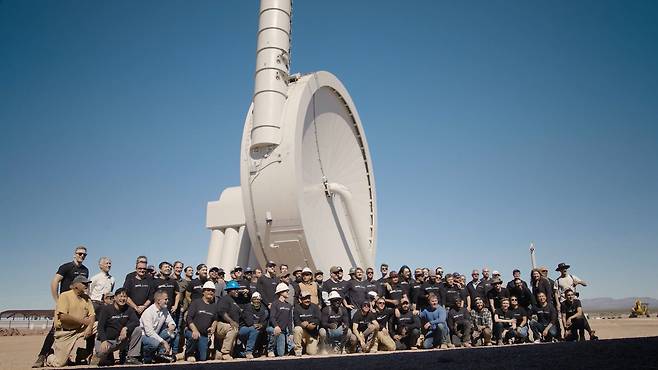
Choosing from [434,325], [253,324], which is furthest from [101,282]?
[434,325]

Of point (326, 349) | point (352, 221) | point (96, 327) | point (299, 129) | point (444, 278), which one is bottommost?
point (326, 349)

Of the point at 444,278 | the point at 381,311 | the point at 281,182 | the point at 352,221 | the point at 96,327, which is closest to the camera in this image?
the point at 96,327

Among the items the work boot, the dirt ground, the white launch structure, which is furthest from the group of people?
the white launch structure

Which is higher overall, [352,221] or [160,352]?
[352,221]

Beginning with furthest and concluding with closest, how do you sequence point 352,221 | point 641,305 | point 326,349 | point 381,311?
point 641,305, point 352,221, point 381,311, point 326,349

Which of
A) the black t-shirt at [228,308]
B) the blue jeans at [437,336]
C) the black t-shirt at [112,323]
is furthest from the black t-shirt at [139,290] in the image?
the blue jeans at [437,336]

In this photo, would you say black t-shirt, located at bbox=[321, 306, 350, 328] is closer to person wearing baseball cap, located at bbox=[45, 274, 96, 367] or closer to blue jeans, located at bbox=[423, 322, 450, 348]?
blue jeans, located at bbox=[423, 322, 450, 348]

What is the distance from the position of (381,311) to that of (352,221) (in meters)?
12.2

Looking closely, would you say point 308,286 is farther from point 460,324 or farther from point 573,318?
point 573,318

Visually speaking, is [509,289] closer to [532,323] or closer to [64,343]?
[532,323]

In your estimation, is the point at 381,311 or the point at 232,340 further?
the point at 381,311

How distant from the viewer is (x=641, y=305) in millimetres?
41781

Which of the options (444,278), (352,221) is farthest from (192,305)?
(352,221)

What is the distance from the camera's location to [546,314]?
42.8 ft
